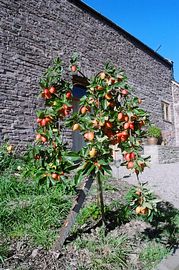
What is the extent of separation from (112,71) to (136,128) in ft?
1.89

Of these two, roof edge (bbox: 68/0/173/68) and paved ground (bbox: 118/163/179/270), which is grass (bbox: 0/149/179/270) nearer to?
paved ground (bbox: 118/163/179/270)

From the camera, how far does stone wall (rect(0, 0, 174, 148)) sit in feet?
25.2

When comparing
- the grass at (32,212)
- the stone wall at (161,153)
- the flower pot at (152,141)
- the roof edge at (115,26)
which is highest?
the roof edge at (115,26)

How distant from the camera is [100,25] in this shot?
1152 centimetres

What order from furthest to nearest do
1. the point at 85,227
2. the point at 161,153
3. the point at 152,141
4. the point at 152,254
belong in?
the point at 152,141
the point at 161,153
the point at 85,227
the point at 152,254

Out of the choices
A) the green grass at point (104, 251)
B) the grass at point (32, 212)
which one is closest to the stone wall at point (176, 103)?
the grass at point (32, 212)

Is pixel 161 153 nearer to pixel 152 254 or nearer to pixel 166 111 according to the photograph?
pixel 166 111

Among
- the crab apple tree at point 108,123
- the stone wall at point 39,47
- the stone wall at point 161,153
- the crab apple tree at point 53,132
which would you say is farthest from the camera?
the stone wall at point 161,153

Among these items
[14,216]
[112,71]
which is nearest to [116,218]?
[14,216]

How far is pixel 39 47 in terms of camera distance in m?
8.72

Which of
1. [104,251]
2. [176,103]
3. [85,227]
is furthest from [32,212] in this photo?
[176,103]

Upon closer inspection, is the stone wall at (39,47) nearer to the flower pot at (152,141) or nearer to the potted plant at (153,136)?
the potted plant at (153,136)

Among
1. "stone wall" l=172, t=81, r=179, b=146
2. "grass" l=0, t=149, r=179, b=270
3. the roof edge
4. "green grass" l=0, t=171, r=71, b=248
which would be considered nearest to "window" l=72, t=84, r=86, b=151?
the roof edge

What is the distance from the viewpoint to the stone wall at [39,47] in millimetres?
7680
